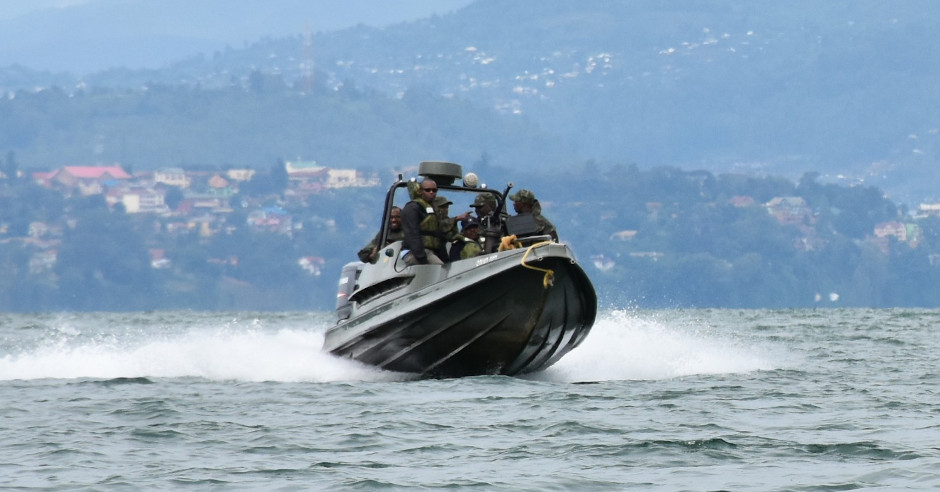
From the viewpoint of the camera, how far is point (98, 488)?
14039mm

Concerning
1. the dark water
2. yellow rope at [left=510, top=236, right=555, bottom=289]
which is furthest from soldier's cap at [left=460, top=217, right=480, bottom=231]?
the dark water

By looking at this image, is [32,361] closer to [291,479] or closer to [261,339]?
[261,339]

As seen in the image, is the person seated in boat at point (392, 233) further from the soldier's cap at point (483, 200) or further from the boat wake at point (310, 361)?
the boat wake at point (310, 361)

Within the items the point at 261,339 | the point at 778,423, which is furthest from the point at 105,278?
the point at 778,423

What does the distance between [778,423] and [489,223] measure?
19.2 ft

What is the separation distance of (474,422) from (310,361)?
6029 mm

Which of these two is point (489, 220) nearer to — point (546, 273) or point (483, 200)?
point (483, 200)

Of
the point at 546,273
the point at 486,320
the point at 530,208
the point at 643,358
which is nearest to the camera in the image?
the point at 546,273

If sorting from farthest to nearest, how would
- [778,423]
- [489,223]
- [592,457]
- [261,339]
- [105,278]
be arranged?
[105,278] < [261,339] < [489,223] < [778,423] < [592,457]

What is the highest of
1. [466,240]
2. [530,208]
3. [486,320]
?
[530,208]

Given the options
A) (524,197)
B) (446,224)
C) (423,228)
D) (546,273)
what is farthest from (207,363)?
(546,273)

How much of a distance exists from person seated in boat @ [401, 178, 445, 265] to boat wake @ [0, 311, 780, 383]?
4.97ft

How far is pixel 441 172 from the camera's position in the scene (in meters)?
23.0

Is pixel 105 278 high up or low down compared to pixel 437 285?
down
